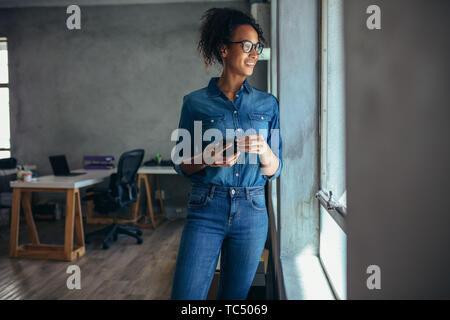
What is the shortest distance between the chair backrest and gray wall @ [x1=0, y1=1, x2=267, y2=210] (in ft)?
4.26

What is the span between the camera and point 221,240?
1152mm

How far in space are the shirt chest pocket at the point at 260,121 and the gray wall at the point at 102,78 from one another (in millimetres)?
4097

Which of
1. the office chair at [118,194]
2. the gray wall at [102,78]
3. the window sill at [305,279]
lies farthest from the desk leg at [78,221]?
the window sill at [305,279]

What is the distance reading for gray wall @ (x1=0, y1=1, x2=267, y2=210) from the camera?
5.28m

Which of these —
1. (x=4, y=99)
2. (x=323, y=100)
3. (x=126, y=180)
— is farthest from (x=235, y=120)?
(x=4, y=99)

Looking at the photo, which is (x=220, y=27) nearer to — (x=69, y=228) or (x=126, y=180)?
(x=69, y=228)

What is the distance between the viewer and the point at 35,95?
18.1ft

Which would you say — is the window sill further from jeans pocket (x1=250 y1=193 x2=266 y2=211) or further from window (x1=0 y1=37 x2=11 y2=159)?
window (x1=0 y1=37 x2=11 y2=159)

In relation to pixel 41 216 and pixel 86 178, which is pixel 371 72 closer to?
pixel 86 178

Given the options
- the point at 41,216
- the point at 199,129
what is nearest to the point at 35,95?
the point at 41,216

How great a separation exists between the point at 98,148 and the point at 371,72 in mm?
5480

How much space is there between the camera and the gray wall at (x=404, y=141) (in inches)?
18.4

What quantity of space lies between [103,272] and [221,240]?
2294 millimetres
